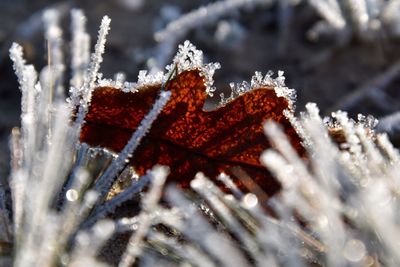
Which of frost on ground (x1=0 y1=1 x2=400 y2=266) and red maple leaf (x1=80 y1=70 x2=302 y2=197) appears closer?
frost on ground (x1=0 y1=1 x2=400 y2=266)

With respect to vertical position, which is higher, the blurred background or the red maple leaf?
the blurred background

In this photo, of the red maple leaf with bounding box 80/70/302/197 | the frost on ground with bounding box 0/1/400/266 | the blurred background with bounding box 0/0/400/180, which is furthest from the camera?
the blurred background with bounding box 0/0/400/180

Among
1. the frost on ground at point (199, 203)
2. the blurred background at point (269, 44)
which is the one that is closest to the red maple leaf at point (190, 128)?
the frost on ground at point (199, 203)

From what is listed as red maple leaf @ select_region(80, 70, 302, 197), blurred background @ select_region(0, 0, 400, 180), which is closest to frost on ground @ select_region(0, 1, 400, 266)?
red maple leaf @ select_region(80, 70, 302, 197)

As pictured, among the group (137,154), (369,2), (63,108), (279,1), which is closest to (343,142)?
(137,154)

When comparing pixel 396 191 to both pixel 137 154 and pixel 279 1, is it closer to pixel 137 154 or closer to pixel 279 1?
pixel 137 154

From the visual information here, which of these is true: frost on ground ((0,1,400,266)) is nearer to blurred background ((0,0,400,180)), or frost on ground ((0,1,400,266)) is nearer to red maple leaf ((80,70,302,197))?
red maple leaf ((80,70,302,197))

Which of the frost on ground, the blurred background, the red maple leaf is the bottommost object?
the frost on ground
